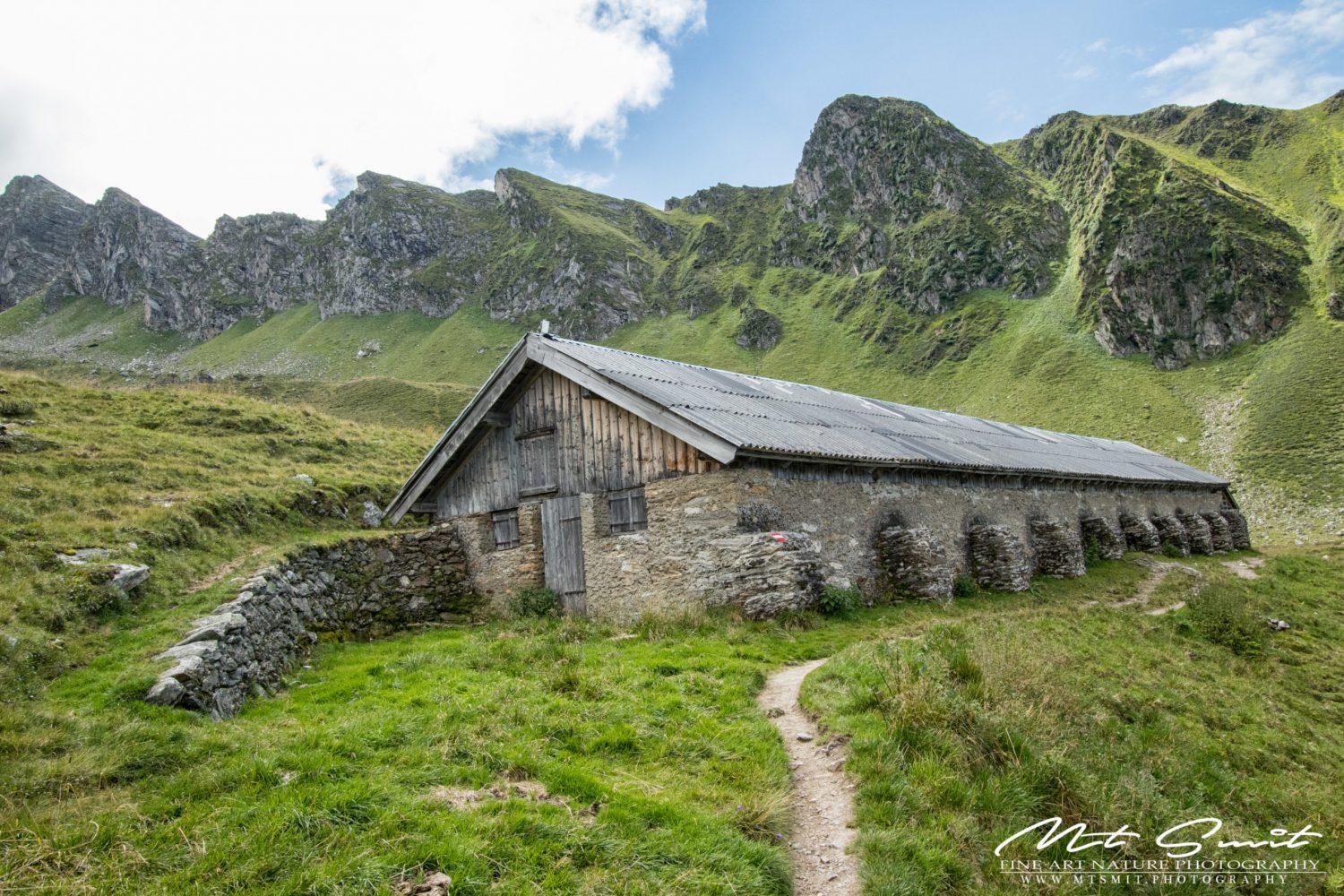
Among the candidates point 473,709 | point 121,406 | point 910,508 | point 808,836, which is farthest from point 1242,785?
point 121,406

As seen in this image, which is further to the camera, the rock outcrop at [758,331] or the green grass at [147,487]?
the rock outcrop at [758,331]

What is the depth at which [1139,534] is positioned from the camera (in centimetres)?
2588

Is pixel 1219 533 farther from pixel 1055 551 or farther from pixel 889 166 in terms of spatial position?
pixel 889 166

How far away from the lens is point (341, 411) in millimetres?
52531

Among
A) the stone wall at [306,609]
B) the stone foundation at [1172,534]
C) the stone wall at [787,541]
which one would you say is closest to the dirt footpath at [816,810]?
the stone wall at [787,541]

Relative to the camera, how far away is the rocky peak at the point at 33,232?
455ft

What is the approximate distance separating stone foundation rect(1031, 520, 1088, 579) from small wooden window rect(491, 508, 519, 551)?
14.9 meters

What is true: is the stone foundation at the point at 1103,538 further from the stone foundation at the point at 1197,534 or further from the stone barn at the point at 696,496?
the stone foundation at the point at 1197,534

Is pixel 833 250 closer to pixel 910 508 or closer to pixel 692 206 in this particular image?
pixel 692 206

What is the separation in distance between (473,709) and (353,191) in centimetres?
15955

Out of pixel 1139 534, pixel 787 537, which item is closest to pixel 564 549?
pixel 787 537

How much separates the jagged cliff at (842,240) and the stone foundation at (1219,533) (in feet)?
146

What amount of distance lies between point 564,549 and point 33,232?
190786 millimetres

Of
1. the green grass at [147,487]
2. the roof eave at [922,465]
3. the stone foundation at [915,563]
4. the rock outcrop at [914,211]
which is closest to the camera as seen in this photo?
the green grass at [147,487]
